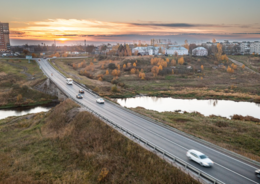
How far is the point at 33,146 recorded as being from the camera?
26.7 metres

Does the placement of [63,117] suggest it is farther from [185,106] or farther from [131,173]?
[185,106]

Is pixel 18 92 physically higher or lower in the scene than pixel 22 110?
higher

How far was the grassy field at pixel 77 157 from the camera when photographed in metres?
17.7

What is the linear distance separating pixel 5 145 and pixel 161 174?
78.1 ft

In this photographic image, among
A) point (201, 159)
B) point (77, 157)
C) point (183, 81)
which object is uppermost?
point (183, 81)

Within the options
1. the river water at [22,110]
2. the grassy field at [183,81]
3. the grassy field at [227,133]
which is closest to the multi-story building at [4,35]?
the grassy field at [183,81]

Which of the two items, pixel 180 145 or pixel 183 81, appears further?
pixel 183 81

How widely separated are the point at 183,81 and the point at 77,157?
7270 centimetres

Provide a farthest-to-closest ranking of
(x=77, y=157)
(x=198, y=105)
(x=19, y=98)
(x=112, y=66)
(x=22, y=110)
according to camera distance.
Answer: (x=112, y=66), (x=19, y=98), (x=198, y=105), (x=22, y=110), (x=77, y=157)

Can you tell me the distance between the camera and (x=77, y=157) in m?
22.5

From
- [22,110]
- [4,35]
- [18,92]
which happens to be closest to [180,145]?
[22,110]

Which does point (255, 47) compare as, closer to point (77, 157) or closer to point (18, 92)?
point (18, 92)

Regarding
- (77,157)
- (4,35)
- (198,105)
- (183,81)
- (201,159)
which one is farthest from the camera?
(4,35)

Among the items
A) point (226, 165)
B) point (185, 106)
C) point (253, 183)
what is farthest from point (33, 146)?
point (185, 106)
